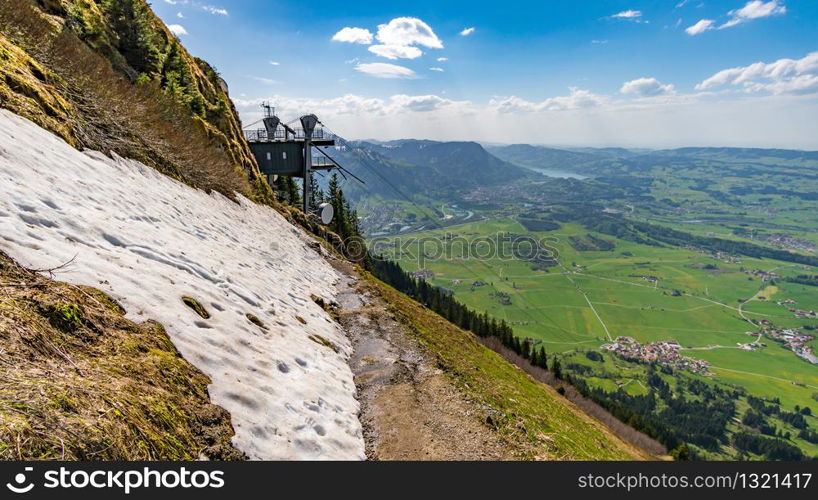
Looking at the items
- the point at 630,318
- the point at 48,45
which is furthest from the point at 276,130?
the point at 630,318

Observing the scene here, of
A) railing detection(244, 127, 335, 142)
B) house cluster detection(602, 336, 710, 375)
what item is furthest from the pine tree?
house cluster detection(602, 336, 710, 375)

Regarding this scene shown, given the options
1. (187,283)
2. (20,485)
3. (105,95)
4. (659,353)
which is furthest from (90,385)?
(659,353)

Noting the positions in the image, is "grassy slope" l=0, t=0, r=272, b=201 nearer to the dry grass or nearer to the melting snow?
the melting snow

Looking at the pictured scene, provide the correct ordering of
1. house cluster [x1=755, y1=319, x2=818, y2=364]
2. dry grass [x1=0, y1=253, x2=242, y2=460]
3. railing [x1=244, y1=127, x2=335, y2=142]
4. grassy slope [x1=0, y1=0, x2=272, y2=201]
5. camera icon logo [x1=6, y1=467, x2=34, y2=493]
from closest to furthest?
camera icon logo [x1=6, y1=467, x2=34, y2=493] < dry grass [x1=0, y1=253, x2=242, y2=460] < grassy slope [x1=0, y1=0, x2=272, y2=201] < railing [x1=244, y1=127, x2=335, y2=142] < house cluster [x1=755, y1=319, x2=818, y2=364]

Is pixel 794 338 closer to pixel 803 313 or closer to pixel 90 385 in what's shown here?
pixel 803 313

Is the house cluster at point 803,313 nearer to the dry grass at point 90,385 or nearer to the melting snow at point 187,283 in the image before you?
the melting snow at point 187,283

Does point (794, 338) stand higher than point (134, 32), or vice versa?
point (134, 32)
